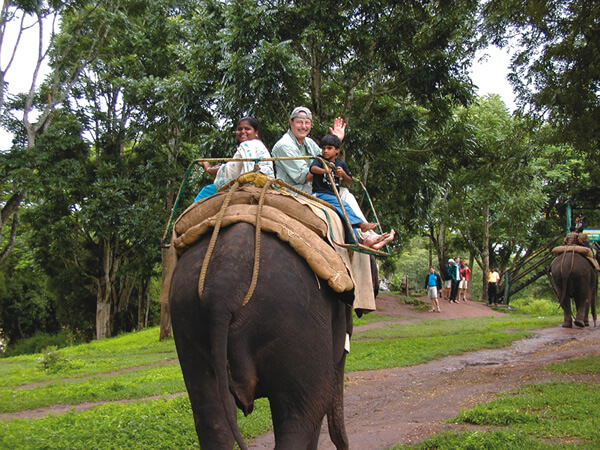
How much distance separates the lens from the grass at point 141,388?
5477 mm

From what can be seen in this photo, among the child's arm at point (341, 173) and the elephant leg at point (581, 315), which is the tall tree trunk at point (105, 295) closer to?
the elephant leg at point (581, 315)

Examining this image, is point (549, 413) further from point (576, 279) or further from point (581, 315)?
point (581, 315)

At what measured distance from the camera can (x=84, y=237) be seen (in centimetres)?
2361

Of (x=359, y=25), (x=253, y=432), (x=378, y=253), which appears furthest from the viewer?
(x=359, y=25)

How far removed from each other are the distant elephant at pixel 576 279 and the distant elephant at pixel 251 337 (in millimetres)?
11940

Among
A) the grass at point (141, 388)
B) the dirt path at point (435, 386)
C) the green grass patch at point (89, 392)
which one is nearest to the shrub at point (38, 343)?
the grass at point (141, 388)

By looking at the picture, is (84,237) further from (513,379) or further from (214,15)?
(513,379)

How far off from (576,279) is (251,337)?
12.6 meters

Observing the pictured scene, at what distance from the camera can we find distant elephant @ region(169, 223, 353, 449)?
9.09 ft

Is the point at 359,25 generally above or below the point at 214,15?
below

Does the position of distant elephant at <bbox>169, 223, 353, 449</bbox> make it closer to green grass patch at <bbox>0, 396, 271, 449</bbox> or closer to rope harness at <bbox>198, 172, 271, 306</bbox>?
rope harness at <bbox>198, 172, 271, 306</bbox>

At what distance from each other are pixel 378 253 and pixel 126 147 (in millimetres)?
21651

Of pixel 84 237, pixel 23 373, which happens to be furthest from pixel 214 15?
pixel 84 237

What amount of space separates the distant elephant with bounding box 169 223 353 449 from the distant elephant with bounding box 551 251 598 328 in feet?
39.2
